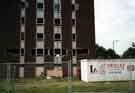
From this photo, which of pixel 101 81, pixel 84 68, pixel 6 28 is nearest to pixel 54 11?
pixel 6 28

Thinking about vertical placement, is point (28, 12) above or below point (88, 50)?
above

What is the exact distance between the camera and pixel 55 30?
53.5 meters

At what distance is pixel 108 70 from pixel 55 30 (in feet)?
66.0

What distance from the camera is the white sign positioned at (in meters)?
35.8

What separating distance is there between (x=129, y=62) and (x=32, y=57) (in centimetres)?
2110

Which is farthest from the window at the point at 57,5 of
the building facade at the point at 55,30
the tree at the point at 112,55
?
the tree at the point at 112,55

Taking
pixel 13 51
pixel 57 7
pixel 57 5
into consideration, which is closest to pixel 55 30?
pixel 57 7

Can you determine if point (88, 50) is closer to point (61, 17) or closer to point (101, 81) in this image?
point (61, 17)

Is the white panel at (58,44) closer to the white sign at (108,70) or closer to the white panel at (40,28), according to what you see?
the white panel at (40,28)

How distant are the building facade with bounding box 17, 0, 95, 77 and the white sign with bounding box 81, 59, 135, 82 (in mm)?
16044

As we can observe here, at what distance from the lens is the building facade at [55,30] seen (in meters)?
52.3

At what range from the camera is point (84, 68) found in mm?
38281

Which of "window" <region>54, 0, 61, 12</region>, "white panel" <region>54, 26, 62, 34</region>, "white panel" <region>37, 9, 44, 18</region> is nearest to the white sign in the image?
"white panel" <region>54, 26, 62, 34</region>

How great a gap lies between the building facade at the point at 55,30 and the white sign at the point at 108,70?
1604 cm
